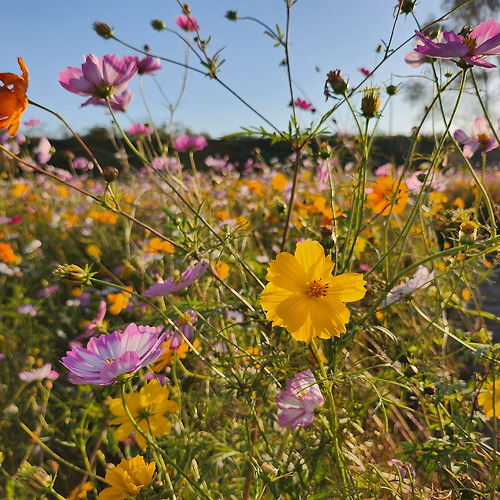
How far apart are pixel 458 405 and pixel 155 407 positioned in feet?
1.79

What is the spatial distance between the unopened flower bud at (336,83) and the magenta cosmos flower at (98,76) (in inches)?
11.4

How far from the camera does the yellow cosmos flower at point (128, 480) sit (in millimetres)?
475

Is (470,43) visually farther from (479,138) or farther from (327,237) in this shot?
(479,138)

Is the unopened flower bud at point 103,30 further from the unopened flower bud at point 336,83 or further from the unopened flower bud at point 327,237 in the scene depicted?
the unopened flower bud at point 327,237

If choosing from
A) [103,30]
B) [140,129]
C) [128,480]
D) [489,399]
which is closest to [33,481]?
[128,480]

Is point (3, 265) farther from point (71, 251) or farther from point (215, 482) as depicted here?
point (215, 482)

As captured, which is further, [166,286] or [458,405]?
[458,405]

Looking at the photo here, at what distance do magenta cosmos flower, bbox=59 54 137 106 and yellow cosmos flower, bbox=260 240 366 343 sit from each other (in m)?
0.38

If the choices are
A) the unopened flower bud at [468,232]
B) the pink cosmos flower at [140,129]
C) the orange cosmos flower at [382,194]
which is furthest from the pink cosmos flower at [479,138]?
the pink cosmos flower at [140,129]

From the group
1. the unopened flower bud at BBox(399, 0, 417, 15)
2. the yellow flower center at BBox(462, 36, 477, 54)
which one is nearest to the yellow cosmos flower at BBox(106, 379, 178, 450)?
the yellow flower center at BBox(462, 36, 477, 54)

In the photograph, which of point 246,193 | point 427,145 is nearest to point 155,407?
point 246,193

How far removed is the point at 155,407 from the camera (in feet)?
1.94

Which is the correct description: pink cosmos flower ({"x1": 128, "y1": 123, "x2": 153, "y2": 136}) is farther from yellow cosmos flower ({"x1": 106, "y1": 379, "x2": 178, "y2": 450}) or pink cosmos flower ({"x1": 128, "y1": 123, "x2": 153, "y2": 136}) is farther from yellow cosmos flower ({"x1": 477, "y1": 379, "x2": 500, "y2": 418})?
yellow cosmos flower ({"x1": 477, "y1": 379, "x2": 500, "y2": 418})

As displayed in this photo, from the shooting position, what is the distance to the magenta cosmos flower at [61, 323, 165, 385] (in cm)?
44
